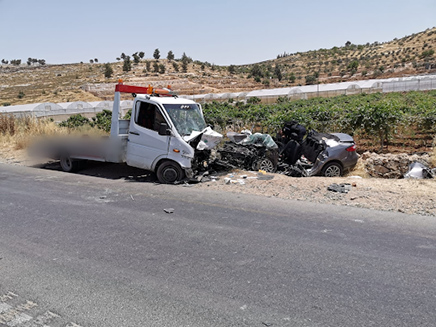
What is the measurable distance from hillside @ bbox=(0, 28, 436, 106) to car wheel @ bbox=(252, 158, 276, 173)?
190ft

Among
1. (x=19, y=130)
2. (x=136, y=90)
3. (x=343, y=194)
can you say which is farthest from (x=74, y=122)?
(x=343, y=194)

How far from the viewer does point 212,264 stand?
4992 mm

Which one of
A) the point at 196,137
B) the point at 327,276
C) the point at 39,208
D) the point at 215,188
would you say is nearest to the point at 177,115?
the point at 196,137

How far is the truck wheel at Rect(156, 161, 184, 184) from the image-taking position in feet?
33.4

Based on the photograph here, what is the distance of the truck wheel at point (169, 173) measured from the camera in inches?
401

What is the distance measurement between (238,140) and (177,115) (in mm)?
2737

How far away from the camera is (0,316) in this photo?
3.82 meters

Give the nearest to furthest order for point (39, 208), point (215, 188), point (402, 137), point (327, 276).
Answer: point (327, 276) → point (39, 208) → point (215, 188) → point (402, 137)

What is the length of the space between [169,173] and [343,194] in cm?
433

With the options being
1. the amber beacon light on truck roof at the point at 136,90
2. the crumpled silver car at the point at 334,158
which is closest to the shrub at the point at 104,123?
the amber beacon light on truck roof at the point at 136,90

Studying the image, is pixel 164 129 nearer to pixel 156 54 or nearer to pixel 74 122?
pixel 74 122

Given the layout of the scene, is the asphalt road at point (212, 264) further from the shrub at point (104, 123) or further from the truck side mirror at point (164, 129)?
the shrub at point (104, 123)

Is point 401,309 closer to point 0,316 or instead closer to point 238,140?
point 0,316

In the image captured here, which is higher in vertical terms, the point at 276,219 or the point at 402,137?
the point at 402,137
